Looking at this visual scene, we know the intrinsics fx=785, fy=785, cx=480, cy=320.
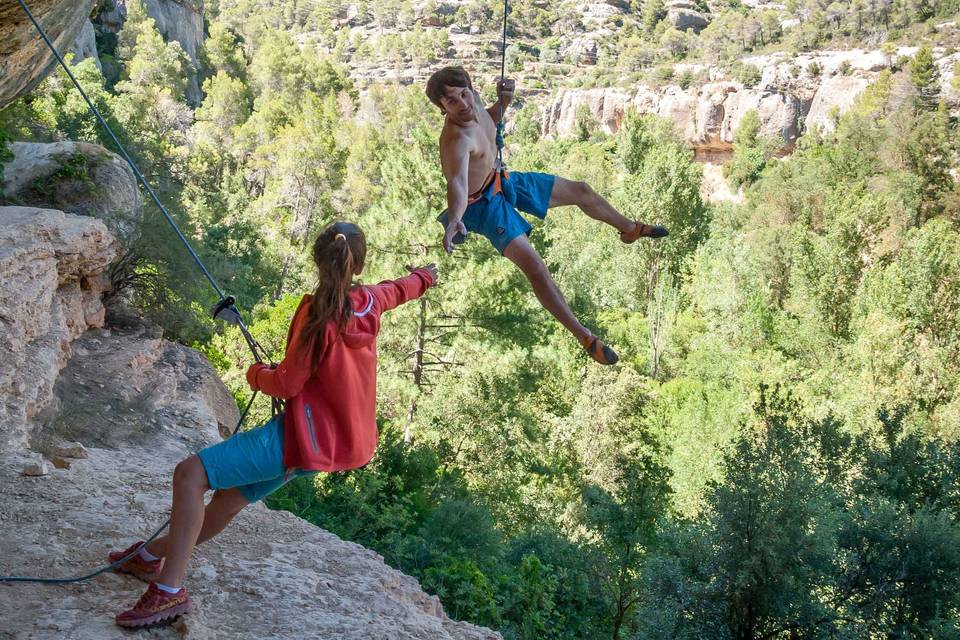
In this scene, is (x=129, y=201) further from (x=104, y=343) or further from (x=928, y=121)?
(x=928, y=121)

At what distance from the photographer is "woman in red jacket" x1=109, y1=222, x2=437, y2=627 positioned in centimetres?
271

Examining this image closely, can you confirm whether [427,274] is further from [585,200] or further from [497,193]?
[585,200]

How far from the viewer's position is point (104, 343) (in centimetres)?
752

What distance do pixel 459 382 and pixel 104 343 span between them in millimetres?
10620

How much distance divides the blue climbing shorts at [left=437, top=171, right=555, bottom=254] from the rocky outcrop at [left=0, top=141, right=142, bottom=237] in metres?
7.37

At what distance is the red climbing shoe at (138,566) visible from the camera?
3.44m

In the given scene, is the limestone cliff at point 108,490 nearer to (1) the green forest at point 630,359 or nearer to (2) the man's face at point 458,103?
(1) the green forest at point 630,359

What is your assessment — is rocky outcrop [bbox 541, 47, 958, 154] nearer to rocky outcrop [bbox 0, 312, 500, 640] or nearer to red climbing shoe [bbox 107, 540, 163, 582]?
rocky outcrop [bbox 0, 312, 500, 640]

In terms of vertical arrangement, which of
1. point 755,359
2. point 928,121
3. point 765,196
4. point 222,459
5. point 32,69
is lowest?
point 755,359

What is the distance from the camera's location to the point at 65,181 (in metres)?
11.7

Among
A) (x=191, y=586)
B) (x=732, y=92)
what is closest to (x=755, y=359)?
(x=191, y=586)

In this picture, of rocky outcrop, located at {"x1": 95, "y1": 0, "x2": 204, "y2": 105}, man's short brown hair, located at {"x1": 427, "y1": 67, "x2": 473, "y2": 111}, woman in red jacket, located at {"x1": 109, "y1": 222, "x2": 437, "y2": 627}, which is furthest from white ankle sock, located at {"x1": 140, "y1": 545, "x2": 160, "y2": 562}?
rocky outcrop, located at {"x1": 95, "y1": 0, "x2": 204, "y2": 105}

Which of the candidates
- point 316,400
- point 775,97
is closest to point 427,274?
point 316,400

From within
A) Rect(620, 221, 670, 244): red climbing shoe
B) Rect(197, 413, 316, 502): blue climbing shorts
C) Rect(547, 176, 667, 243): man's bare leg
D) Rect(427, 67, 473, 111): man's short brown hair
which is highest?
Rect(427, 67, 473, 111): man's short brown hair
